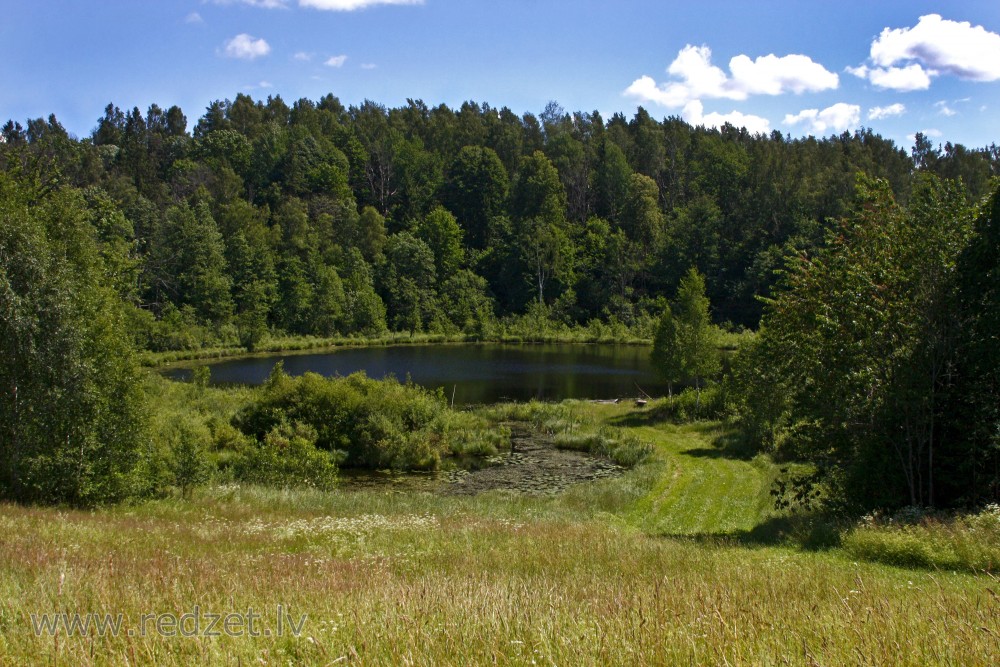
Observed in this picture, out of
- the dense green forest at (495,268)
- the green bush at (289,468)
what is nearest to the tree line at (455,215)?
→ the dense green forest at (495,268)

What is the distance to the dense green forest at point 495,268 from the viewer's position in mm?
17531

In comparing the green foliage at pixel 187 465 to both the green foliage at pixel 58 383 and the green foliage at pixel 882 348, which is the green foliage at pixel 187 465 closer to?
the green foliage at pixel 58 383

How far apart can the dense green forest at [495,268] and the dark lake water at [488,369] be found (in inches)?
451

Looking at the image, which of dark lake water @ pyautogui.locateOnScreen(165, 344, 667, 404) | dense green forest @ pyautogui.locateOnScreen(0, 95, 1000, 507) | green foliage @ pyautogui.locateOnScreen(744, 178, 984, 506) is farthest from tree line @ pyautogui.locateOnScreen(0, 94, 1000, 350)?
green foliage @ pyautogui.locateOnScreen(744, 178, 984, 506)

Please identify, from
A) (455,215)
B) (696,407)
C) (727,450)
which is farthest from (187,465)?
(455,215)

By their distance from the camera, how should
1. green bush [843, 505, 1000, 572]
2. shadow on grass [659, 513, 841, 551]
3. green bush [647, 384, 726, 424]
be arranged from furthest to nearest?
green bush [647, 384, 726, 424] < shadow on grass [659, 513, 841, 551] < green bush [843, 505, 1000, 572]

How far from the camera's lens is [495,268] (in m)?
130

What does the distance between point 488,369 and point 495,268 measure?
194 ft

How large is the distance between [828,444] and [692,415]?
2714 centimetres

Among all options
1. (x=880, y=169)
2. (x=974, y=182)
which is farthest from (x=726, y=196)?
(x=974, y=182)

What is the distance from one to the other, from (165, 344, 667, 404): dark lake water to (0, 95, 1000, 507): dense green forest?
11461mm

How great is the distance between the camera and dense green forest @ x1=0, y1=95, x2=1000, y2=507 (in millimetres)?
17531

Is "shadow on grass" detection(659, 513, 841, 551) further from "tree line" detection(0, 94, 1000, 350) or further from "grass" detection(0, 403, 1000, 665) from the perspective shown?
"tree line" detection(0, 94, 1000, 350)

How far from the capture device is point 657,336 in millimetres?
50062
